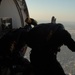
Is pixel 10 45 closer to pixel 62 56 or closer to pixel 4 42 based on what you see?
pixel 4 42

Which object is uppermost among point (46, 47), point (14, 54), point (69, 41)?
point (69, 41)

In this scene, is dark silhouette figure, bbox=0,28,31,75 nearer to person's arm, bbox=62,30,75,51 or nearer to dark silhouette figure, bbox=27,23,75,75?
dark silhouette figure, bbox=27,23,75,75

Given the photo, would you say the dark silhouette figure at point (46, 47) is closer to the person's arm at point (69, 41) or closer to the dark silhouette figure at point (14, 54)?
the person's arm at point (69, 41)

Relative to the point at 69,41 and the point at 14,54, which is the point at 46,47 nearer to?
the point at 69,41

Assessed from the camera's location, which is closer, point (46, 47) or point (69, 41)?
point (69, 41)

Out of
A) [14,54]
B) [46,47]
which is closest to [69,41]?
[46,47]

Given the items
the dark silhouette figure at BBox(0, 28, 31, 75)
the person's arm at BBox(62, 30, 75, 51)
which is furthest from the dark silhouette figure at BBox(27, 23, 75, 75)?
the dark silhouette figure at BBox(0, 28, 31, 75)

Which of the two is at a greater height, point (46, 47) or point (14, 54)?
point (46, 47)

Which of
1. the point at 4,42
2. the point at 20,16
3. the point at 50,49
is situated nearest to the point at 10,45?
the point at 4,42
